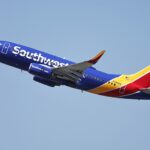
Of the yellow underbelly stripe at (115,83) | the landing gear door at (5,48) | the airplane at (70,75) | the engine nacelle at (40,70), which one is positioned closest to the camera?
the engine nacelle at (40,70)

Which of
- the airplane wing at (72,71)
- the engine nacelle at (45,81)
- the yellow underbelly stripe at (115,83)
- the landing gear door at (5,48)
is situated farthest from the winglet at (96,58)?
the landing gear door at (5,48)

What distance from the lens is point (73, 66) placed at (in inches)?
3093

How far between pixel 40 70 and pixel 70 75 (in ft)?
15.4

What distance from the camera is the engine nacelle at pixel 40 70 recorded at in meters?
78.5

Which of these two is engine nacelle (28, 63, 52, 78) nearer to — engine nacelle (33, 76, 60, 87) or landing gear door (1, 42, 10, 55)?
engine nacelle (33, 76, 60, 87)

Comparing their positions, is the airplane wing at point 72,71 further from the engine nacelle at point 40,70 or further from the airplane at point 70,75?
the engine nacelle at point 40,70

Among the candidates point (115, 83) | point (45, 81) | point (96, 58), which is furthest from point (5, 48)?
point (115, 83)

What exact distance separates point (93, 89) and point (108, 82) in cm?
268

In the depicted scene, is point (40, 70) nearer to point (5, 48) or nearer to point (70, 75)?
point (70, 75)

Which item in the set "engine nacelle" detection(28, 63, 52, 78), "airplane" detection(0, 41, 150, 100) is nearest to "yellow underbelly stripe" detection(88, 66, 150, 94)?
"airplane" detection(0, 41, 150, 100)

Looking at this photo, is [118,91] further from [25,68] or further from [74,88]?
[25,68]

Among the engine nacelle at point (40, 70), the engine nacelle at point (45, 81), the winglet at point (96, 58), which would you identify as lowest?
the engine nacelle at point (45, 81)

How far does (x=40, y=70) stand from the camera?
78562 mm

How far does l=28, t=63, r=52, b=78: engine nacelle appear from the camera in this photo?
78500mm
